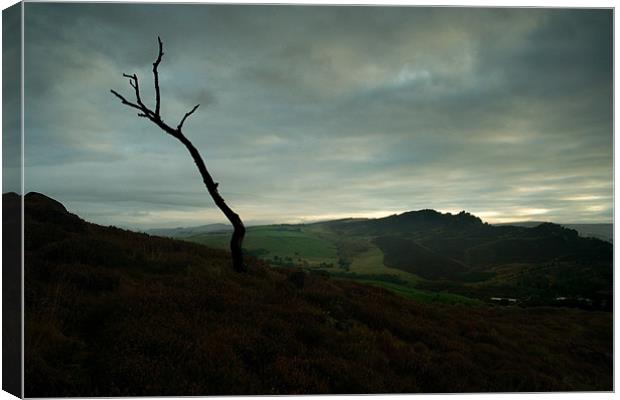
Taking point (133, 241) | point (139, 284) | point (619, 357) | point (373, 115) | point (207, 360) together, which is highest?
point (373, 115)

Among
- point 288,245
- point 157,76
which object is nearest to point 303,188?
point 288,245

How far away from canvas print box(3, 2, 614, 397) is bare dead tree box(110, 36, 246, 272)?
50 millimetres

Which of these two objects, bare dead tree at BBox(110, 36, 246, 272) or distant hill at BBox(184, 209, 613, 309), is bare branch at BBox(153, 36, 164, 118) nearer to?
bare dead tree at BBox(110, 36, 246, 272)

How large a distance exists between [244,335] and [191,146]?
5.41m

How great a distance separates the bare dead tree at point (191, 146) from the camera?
10.2m

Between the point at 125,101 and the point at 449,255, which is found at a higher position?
the point at 125,101

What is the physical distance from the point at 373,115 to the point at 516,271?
19.5 feet

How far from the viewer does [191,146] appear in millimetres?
10641

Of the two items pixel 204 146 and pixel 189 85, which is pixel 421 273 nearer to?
pixel 204 146

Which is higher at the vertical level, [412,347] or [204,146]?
[204,146]

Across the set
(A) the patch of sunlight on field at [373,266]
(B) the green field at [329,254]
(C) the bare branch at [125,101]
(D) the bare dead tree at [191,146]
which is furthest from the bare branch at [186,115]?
(A) the patch of sunlight on field at [373,266]

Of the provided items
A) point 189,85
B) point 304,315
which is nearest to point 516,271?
point 304,315

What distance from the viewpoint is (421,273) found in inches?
545

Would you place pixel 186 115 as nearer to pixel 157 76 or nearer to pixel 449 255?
pixel 157 76
